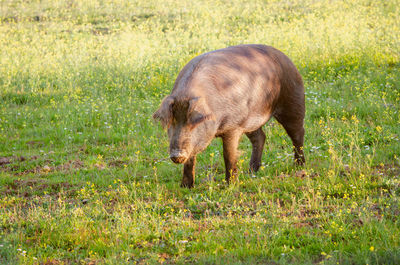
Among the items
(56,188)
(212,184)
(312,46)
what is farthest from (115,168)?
(312,46)

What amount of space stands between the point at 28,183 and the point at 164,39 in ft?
26.9

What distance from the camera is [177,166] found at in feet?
22.4

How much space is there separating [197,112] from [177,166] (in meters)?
1.91

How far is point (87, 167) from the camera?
6.96m

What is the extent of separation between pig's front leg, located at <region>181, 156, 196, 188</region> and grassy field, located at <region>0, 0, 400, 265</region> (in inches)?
5.6

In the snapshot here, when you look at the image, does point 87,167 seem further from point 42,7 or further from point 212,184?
point 42,7

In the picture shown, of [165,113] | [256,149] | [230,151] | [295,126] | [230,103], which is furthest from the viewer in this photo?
[256,149]

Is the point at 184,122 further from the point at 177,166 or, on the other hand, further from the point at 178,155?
the point at 177,166

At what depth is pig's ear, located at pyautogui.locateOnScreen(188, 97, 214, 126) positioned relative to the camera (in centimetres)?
501

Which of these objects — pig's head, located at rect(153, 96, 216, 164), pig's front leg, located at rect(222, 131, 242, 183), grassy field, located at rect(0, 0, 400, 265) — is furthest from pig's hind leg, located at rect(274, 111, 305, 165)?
pig's head, located at rect(153, 96, 216, 164)

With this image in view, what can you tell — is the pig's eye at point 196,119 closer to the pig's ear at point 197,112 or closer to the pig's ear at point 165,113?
the pig's ear at point 197,112

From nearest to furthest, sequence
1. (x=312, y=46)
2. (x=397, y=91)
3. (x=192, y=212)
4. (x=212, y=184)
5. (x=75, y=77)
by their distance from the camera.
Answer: (x=192, y=212) → (x=212, y=184) → (x=397, y=91) → (x=75, y=77) → (x=312, y=46)

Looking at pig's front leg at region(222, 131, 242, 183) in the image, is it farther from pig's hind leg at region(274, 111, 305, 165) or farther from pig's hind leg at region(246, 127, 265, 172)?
pig's hind leg at region(274, 111, 305, 165)

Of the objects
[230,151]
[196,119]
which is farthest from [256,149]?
[196,119]
